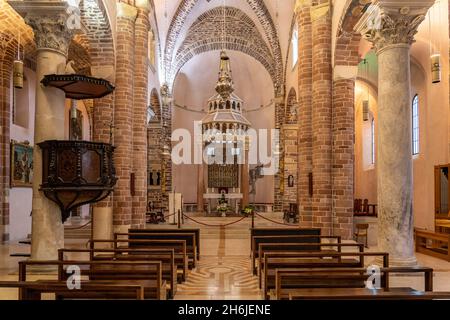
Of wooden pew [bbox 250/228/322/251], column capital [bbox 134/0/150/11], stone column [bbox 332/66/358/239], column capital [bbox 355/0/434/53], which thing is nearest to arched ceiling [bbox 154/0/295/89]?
column capital [bbox 134/0/150/11]

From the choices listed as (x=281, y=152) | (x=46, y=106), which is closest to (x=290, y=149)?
(x=281, y=152)

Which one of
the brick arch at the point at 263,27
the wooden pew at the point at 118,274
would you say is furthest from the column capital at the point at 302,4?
the wooden pew at the point at 118,274

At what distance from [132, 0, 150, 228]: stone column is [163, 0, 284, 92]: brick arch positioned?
8.69 m

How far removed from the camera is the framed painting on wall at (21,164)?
557 inches

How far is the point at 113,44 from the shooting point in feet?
40.3

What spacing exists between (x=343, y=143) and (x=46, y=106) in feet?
25.1

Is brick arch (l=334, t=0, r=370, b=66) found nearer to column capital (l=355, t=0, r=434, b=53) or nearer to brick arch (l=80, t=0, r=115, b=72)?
column capital (l=355, t=0, r=434, b=53)

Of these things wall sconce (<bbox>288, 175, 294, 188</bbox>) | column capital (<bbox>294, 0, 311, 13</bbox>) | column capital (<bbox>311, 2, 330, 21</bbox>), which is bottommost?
wall sconce (<bbox>288, 175, 294, 188</bbox>)

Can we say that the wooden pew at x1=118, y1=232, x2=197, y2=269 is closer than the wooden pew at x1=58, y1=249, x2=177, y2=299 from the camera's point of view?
No

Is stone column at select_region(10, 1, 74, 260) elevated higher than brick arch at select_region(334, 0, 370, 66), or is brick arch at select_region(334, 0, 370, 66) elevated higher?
brick arch at select_region(334, 0, 370, 66)

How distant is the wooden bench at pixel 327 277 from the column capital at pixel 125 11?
9655 mm

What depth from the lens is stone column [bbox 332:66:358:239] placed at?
11.8 m

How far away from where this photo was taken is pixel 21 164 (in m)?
14.6

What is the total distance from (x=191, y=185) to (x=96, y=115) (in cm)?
1671
